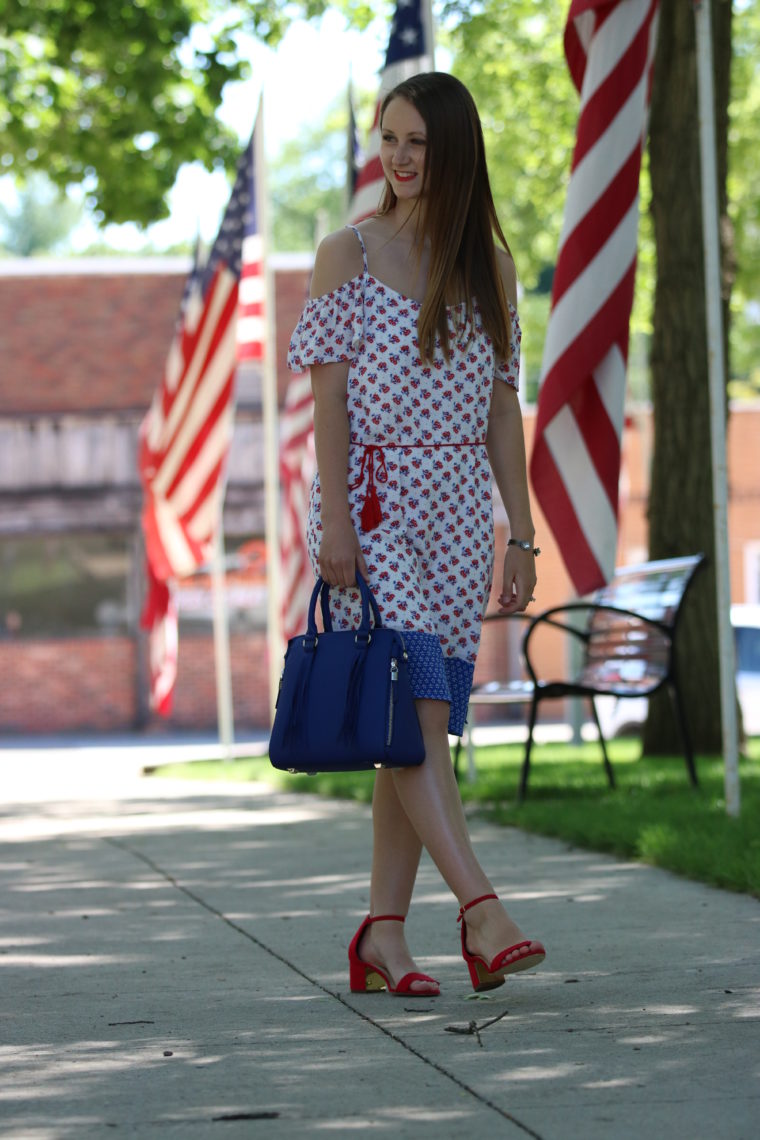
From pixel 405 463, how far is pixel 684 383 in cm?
685

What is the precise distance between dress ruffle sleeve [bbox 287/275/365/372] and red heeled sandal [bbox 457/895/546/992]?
121 cm

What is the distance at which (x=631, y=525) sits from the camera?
31969 millimetres

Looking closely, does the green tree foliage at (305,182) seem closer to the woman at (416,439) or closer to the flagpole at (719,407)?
the flagpole at (719,407)

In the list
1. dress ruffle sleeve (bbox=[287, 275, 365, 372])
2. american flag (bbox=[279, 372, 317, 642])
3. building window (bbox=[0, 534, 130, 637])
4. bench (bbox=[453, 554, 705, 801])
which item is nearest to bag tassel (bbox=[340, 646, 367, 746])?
dress ruffle sleeve (bbox=[287, 275, 365, 372])

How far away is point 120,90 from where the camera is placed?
15133 millimetres

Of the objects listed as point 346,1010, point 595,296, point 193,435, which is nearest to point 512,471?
point 346,1010

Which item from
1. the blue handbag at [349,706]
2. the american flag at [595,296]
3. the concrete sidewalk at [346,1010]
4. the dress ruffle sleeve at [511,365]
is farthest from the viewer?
the american flag at [595,296]

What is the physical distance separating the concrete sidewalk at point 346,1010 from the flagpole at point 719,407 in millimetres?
623

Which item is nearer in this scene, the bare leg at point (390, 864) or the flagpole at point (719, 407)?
the bare leg at point (390, 864)

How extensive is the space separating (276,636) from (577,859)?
8.42 meters

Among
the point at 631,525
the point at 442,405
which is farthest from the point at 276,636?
the point at 631,525

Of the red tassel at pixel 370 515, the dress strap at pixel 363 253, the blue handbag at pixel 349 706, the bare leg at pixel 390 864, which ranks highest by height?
the dress strap at pixel 363 253

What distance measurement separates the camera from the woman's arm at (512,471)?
4.38 m

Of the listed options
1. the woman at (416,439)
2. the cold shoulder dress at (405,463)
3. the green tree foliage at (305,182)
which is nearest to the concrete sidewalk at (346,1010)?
the woman at (416,439)
